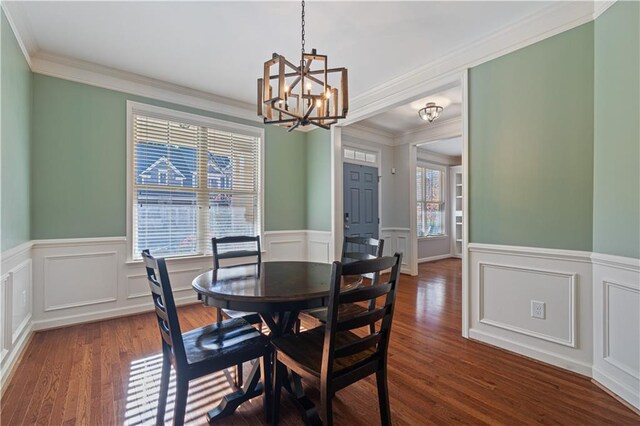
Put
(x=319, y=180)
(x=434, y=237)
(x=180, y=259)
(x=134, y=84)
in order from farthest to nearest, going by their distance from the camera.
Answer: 1. (x=434, y=237)
2. (x=319, y=180)
3. (x=180, y=259)
4. (x=134, y=84)

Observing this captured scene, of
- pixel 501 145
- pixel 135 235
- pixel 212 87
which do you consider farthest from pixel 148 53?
pixel 501 145

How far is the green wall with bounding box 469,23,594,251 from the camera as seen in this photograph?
2.15 m

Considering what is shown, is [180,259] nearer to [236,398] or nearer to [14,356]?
[14,356]

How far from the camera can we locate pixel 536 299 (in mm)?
2348

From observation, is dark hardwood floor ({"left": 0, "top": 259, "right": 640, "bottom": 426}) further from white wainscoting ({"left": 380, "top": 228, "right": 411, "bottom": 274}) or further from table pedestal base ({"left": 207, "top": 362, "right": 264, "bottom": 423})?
white wainscoting ({"left": 380, "top": 228, "right": 411, "bottom": 274})

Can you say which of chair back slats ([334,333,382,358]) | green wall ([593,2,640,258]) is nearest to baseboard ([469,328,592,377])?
green wall ([593,2,640,258])

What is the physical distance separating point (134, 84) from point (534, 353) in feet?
15.8

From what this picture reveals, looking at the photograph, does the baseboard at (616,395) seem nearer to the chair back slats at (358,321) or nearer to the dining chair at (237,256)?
the chair back slats at (358,321)

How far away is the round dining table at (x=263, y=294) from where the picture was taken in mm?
1491

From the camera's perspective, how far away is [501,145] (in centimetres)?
256

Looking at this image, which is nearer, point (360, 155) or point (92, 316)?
point (92, 316)

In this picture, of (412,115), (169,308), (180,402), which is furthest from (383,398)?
(412,115)

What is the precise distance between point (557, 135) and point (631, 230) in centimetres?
85

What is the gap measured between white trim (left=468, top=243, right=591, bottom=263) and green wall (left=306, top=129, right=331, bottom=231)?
2.25 meters
